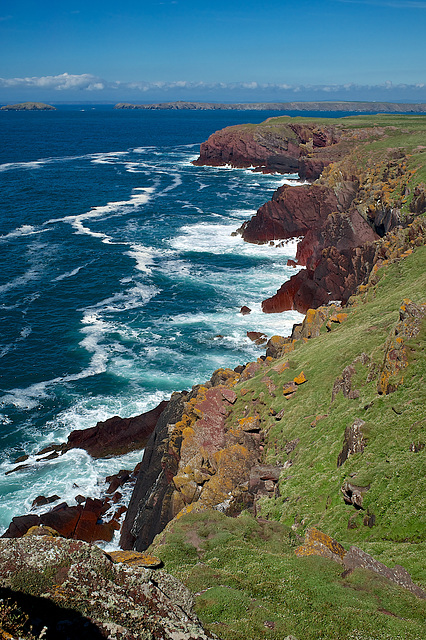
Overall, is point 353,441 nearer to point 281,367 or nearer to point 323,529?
point 323,529

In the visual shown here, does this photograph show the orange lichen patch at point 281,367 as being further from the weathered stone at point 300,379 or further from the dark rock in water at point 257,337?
the dark rock in water at point 257,337

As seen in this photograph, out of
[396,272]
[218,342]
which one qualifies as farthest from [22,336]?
[396,272]

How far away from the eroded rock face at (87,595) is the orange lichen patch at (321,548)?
4627 mm

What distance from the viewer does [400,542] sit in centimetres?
1469

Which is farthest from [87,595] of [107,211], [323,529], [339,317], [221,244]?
[107,211]

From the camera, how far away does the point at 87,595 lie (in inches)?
394

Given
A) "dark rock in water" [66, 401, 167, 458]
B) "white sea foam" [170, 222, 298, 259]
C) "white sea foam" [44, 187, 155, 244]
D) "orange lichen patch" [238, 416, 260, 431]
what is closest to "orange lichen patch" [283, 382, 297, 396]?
"orange lichen patch" [238, 416, 260, 431]

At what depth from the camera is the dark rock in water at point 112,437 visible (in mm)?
35812

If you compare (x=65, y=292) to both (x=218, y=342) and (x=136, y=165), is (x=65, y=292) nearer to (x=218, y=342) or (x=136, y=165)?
(x=218, y=342)

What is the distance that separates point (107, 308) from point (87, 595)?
49669 mm

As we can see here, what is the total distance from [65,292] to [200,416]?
3954 cm

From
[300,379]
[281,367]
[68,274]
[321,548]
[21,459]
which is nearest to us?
[321,548]

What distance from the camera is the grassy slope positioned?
11445 millimetres

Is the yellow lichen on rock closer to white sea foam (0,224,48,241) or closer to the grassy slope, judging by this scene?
the grassy slope
